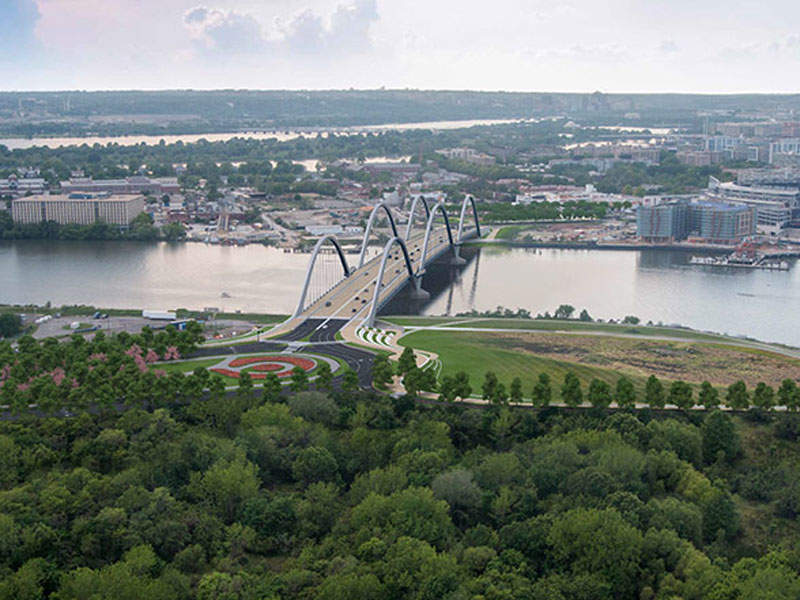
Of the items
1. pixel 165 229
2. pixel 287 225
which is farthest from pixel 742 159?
pixel 165 229

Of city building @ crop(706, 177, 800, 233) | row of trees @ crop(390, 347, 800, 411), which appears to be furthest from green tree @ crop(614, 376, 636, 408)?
city building @ crop(706, 177, 800, 233)

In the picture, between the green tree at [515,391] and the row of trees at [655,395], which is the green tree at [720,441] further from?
the green tree at [515,391]

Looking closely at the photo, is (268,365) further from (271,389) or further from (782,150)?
(782,150)

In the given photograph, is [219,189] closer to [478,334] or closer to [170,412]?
[478,334]

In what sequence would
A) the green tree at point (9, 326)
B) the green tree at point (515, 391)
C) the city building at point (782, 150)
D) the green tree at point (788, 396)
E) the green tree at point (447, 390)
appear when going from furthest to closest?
the city building at point (782, 150) → the green tree at point (9, 326) → the green tree at point (447, 390) → the green tree at point (515, 391) → the green tree at point (788, 396)

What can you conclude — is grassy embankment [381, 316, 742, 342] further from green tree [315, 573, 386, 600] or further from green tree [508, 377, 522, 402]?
green tree [315, 573, 386, 600]

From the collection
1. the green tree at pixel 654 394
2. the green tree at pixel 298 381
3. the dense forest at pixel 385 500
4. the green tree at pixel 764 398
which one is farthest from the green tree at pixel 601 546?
the green tree at pixel 298 381

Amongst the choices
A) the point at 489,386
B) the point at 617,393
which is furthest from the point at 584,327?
the point at 489,386
